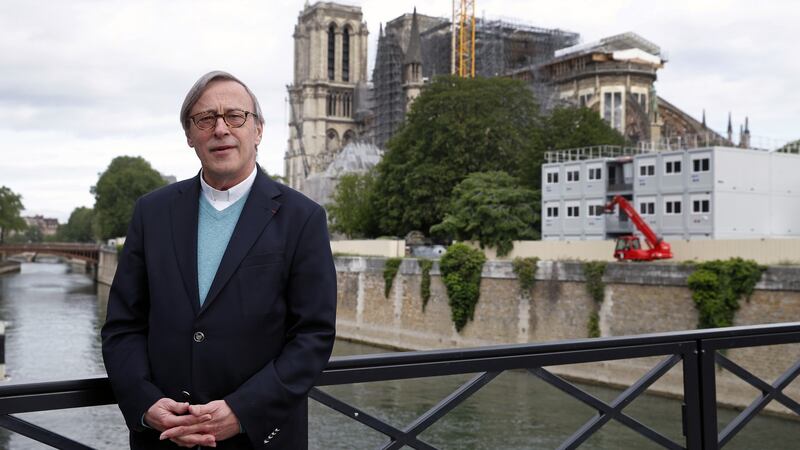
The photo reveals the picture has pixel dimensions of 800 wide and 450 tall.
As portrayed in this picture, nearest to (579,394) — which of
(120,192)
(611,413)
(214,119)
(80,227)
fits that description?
(611,413)

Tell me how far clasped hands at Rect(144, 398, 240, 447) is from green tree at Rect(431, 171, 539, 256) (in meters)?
35.5

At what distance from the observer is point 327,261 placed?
296 centimetres

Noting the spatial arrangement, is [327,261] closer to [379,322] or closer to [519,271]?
[519,271]

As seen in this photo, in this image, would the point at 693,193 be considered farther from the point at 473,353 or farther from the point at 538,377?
the point at 473,353

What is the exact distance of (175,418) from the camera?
2.65m

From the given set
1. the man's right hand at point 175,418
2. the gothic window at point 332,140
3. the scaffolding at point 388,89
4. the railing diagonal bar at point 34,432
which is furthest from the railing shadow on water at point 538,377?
the gothic window at point 332,140

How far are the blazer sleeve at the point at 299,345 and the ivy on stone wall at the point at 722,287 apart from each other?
2162cm

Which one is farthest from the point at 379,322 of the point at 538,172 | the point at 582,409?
the point at 582,409

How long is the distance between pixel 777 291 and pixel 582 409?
569 cm

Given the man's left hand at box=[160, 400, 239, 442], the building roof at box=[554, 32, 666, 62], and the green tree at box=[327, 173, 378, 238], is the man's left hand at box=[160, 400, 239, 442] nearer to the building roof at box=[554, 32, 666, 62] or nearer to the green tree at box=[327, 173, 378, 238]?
the green tree at box=[327, 173, 378, 238]

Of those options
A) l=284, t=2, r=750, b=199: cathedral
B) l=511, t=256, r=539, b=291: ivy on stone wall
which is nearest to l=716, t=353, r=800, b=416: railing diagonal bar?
l=511, t=256, r=539, b=291: ivy on stone wall

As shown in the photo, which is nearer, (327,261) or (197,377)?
(197,377)

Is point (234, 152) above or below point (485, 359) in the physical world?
above

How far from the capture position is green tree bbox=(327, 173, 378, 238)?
54.4m
